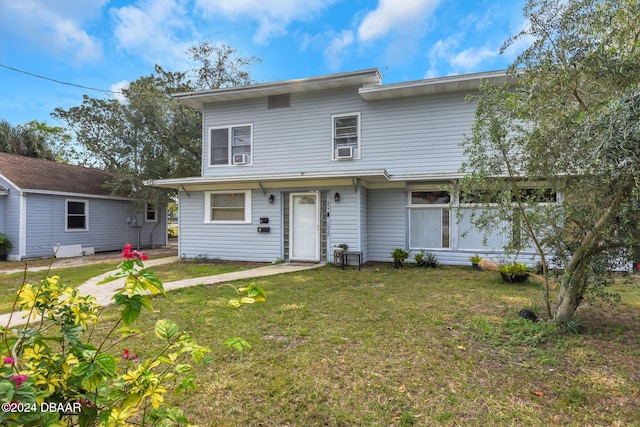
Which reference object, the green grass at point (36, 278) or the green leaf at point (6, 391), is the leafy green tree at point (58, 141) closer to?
the green grass at point (36, 278)

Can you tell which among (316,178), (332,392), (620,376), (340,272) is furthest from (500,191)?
(316,178)

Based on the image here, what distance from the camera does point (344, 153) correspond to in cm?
1002

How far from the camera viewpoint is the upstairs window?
999 cm

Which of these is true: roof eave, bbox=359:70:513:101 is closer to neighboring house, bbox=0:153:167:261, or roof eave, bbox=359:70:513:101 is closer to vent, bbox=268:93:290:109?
vent, bbox=268:93:290:109

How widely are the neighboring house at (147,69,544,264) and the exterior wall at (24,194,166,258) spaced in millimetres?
5222

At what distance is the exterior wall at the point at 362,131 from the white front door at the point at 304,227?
1.14 meters

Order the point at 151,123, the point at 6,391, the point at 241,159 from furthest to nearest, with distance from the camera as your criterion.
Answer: the point at 151,123
the point at 241,159
the point at 6,391

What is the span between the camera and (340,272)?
821cm

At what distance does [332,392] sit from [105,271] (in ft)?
26.8

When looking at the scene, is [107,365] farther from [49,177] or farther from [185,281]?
[49,177]

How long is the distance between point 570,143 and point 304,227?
284 inches

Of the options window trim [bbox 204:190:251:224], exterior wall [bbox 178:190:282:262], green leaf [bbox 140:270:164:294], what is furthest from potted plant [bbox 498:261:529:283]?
green leaf [bbox 140:270:164:294]

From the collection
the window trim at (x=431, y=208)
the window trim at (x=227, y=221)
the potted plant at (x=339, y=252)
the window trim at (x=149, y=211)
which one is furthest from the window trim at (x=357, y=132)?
the window trim at (x=149, y=211)

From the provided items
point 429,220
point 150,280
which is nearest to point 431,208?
point 429,220
